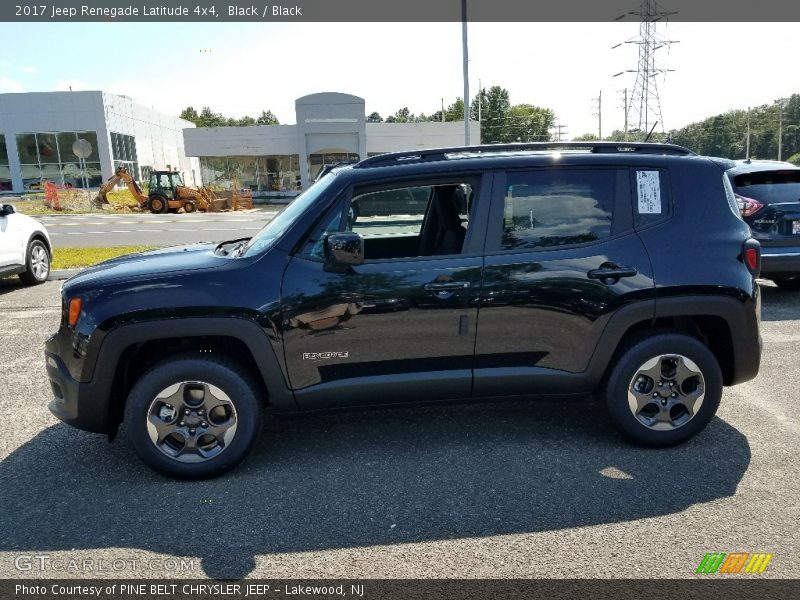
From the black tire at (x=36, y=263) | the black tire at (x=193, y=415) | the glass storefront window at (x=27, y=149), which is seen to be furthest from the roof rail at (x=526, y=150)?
the glass storefront window at (x=27, y=149)

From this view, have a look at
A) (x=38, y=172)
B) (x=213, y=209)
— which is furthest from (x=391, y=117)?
(x=213, y=209)

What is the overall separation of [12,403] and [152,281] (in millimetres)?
2265

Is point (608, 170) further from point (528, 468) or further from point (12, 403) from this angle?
point (12, 403)

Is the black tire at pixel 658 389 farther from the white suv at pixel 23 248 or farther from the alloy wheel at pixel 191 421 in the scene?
the white suv at pixel 23 248

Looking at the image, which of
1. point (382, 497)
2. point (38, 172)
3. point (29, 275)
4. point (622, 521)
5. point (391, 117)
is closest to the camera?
point (622, 521)

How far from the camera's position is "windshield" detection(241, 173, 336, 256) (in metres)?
3.46

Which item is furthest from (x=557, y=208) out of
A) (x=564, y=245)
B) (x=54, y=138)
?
(x=54, y=138)

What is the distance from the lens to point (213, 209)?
30.5 m

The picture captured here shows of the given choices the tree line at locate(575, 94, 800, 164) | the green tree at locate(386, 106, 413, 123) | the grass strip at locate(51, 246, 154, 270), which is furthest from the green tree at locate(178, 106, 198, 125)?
the grass strip at locate(51, 246, 154, 270)

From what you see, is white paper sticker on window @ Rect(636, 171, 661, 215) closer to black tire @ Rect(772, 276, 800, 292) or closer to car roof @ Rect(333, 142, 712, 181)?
car roof @ Rect(333, 142, 712, 181)

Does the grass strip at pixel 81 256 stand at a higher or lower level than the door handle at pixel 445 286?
lower

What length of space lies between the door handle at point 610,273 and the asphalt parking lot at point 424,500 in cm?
109

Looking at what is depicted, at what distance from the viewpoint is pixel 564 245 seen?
3.50m

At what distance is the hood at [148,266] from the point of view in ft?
10.8
